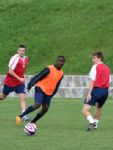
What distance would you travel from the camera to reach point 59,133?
15875 mm

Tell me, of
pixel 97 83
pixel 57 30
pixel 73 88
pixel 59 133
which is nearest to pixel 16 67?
pixel 97 83

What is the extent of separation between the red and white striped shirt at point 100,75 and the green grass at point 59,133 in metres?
1.02

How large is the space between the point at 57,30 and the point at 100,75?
21.3 m

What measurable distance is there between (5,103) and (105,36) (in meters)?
11.6

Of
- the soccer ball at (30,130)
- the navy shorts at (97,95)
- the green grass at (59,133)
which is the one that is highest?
the navy shorts at (97,95)

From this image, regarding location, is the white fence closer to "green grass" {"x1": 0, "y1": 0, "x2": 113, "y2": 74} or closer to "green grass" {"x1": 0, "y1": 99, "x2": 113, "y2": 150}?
"green grass" {"x1": 0, "y1": 0, "x2": 113, "y2": 74}

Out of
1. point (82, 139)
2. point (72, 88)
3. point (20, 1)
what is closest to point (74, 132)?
point (82, 139)

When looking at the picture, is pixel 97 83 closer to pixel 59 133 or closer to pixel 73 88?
pixel 59 133

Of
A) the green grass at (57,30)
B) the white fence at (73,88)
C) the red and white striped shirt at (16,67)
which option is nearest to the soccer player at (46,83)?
the red and white striped shirt at (16,67)

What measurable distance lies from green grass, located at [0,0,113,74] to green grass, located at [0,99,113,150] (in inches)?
482

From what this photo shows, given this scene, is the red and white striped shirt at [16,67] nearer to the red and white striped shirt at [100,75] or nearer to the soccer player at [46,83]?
the red and white striped shirt at [100,75]

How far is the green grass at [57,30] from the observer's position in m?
35.5

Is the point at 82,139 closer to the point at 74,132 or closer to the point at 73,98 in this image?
the point at 74,132

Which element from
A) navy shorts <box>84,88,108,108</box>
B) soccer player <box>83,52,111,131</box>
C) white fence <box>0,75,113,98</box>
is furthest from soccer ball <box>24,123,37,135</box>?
white fence <box>0,75,113,98</box>
